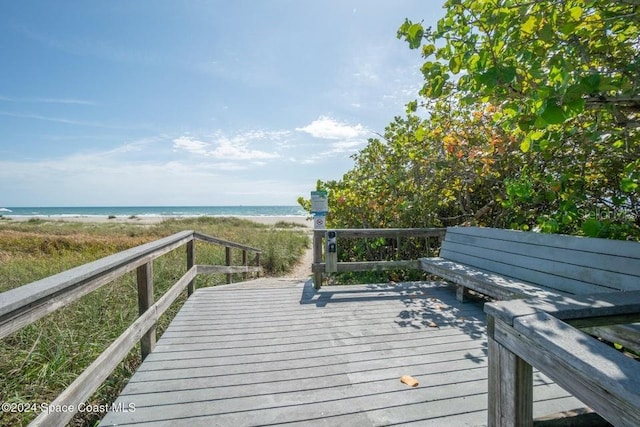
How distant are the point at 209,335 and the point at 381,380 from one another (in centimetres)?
170

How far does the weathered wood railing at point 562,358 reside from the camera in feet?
2.74

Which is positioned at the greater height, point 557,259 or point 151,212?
point 557,259

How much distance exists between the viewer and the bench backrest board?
241 centimetres

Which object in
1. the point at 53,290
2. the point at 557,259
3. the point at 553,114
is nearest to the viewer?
the point at 53,290

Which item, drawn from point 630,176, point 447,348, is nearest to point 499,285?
point 447,348

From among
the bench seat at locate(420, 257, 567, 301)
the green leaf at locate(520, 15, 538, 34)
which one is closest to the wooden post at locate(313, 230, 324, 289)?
the bench seat at locate(420, 257, 567, 301)

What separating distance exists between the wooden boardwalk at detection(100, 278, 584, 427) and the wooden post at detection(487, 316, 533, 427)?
0.72 m

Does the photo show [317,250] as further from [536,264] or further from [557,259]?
[557,259]

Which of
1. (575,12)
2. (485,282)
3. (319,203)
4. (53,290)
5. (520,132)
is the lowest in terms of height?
(485,282)

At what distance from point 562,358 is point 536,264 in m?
2.62

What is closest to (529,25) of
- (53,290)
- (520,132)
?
(520,132)

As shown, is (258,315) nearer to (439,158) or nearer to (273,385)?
(273,385)

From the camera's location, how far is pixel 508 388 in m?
1.25

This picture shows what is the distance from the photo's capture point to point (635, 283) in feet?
7.44
